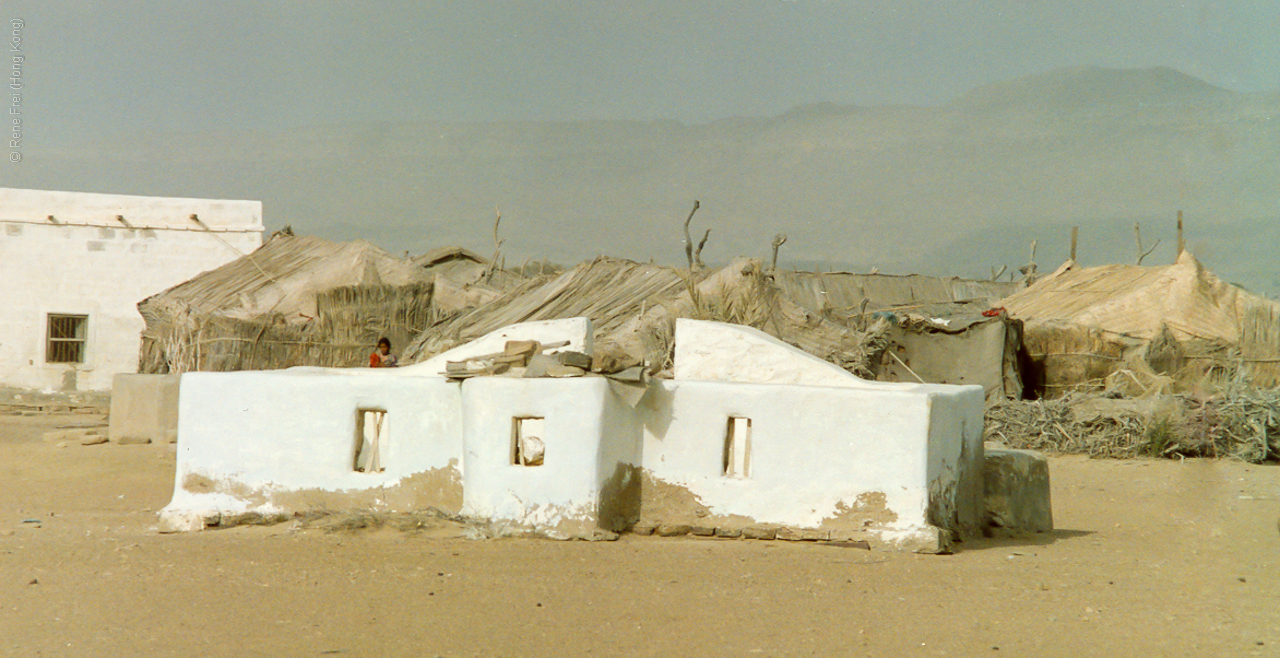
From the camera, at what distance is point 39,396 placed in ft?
63.2

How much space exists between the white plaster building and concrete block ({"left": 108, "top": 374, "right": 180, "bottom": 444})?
20.4ft

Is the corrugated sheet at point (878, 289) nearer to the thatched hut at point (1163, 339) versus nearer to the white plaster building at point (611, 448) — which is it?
the thatched hut at point (1163, 339)

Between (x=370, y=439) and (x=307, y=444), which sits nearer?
(x=307, y=444)

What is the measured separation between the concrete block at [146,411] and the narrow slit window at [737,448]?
890 cm

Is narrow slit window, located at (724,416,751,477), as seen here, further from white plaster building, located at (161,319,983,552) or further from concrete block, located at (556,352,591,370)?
concrete block, located at (556,352,591,370)

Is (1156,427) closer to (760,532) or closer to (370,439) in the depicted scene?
(760,532)

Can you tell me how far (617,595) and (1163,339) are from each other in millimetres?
13521

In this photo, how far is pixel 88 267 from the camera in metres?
19.6

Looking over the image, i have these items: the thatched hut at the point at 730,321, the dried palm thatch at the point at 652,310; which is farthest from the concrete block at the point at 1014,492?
the thatched hut at the point at 730,321

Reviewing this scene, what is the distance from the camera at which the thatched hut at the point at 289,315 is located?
16875 millimetres

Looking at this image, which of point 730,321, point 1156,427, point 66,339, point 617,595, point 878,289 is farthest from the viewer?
point 878,289

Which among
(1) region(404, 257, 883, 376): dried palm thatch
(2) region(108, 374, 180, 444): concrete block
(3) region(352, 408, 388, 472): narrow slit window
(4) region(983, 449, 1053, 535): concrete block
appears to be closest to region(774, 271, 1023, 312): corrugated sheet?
(1) region(404, 257, 883, 376): dried palm thatch

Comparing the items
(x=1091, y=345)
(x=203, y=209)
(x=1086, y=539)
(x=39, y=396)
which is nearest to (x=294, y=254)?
(x=203, y=209)

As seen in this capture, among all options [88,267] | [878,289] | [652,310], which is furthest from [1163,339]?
[88,267]
